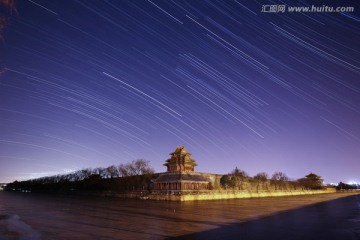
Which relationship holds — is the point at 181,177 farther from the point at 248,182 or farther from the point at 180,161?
the point at 248,182

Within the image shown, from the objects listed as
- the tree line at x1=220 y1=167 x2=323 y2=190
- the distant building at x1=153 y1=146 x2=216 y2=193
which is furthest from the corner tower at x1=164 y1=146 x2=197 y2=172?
the tree line at x1=220 y1=167 x2=323 y2=190

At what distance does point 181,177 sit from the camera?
66812 mm

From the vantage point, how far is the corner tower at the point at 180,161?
7619cm

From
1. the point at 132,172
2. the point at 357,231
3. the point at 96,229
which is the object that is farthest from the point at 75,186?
the point at 357,231

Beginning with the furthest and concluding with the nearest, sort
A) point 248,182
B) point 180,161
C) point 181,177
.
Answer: point 248,182 < point 180,161 < point 181,177

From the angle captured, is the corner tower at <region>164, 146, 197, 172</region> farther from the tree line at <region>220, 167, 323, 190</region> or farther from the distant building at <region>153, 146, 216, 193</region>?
the tree line at <region>220, 167, 323, 190</region>

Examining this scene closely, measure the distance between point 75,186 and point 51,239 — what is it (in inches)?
4043

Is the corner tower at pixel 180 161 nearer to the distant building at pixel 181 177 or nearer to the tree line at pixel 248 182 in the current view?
the distant building at pixel 181 177

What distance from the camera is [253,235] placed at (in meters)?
17.0

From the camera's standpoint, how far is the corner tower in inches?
3000

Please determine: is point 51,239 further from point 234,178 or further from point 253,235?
point 234,178

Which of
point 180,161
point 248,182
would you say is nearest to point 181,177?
point 180,161

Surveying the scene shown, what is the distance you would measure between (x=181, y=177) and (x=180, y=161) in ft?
33.6

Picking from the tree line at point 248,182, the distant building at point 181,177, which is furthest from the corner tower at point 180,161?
the tree line at point 248,182
